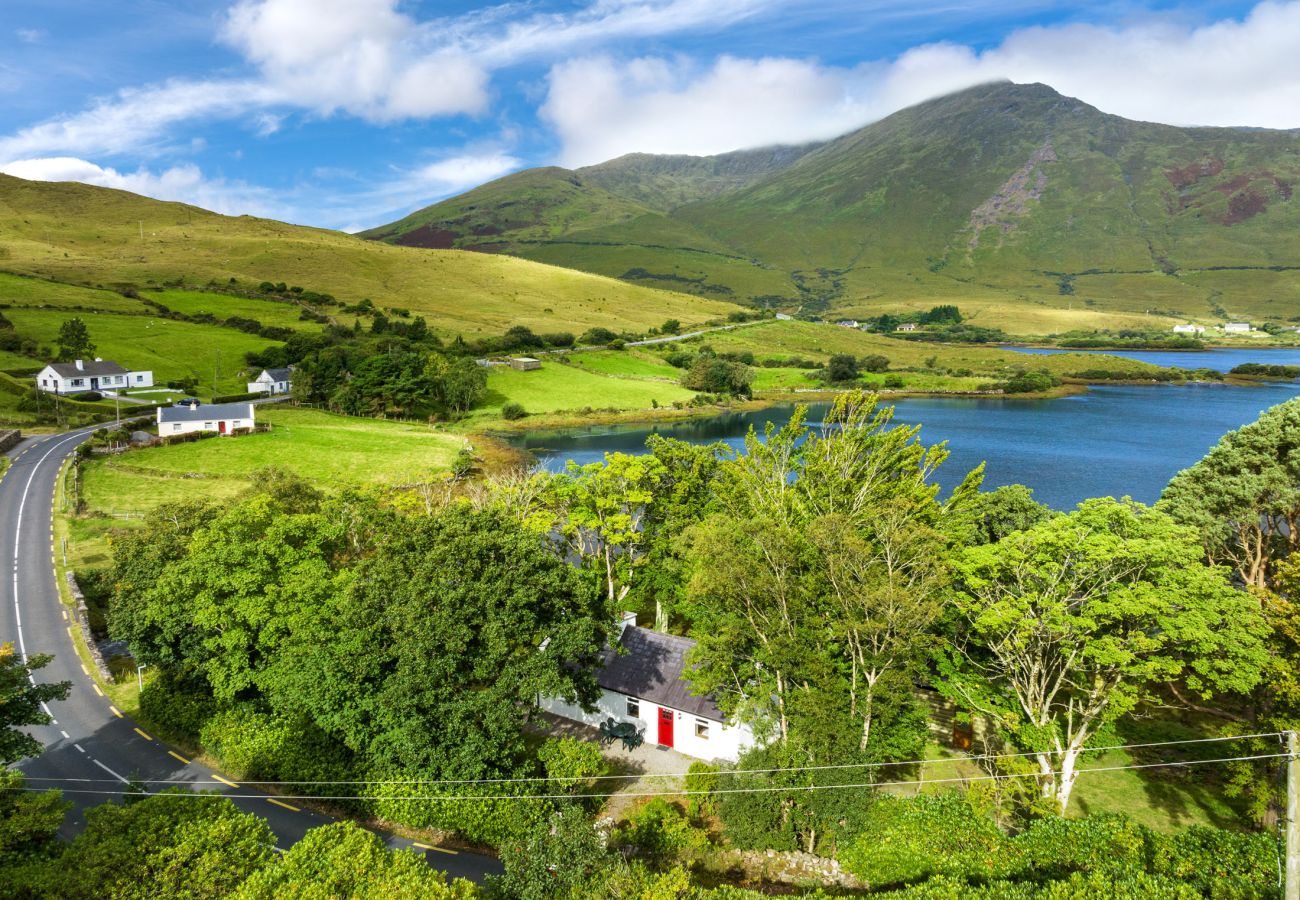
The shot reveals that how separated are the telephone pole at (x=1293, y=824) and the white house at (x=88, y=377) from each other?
403 feet

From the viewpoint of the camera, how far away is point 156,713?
2927cm

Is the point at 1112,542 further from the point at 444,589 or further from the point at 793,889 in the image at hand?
the point at 444,589

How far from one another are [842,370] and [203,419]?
123573mm

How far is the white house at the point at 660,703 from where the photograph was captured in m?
28.1

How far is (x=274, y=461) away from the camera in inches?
2758

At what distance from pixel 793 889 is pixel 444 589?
15496mm

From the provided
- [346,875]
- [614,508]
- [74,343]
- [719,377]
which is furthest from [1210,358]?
[74,343]

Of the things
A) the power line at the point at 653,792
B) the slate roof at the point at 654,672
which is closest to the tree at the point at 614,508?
the slate roof at the point at 654,672

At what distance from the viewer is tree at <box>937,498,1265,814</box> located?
68.1ft

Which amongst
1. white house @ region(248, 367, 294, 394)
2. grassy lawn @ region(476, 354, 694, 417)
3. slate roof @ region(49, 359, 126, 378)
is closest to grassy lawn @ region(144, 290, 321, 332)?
white house @ region(248, 367, 294, 394)

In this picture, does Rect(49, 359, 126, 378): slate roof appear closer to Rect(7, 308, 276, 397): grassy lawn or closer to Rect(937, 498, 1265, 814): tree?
Rect(7, 308, 276, 397): grassy lawn

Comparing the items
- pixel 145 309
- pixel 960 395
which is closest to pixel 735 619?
pixel 960 395

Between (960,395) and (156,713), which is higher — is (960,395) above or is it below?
above

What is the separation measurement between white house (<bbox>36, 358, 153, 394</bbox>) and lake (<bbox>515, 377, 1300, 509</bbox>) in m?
60.3
